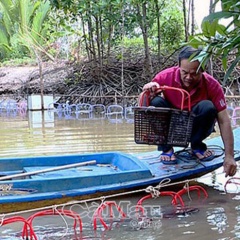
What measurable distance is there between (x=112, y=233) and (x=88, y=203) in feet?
2.29

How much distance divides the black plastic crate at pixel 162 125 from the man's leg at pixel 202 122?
8 centimetres

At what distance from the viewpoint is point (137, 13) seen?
13797mm

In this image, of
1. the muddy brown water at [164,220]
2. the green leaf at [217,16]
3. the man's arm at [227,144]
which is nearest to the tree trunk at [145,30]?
the muddy brown water at [164,220]

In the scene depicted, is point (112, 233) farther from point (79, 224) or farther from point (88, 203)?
point (88, 203)

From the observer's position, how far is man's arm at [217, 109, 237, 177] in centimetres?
338

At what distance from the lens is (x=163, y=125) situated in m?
3.65

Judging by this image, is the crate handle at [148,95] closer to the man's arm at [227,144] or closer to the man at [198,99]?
the man at [198,99]

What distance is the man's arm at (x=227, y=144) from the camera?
338cm

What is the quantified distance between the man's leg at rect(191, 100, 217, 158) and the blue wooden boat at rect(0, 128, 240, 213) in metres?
0.14

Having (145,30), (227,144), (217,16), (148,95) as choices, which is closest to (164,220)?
(227,144)

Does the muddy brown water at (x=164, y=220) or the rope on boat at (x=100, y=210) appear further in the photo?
the muddy brown water at (x=164, y=220)

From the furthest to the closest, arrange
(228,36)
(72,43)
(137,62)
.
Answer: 1. (72,43)
2. (137,62)
3. (228,36)

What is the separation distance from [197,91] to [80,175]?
45.2 inches

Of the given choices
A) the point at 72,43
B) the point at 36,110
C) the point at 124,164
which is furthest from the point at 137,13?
the point at 124,164
